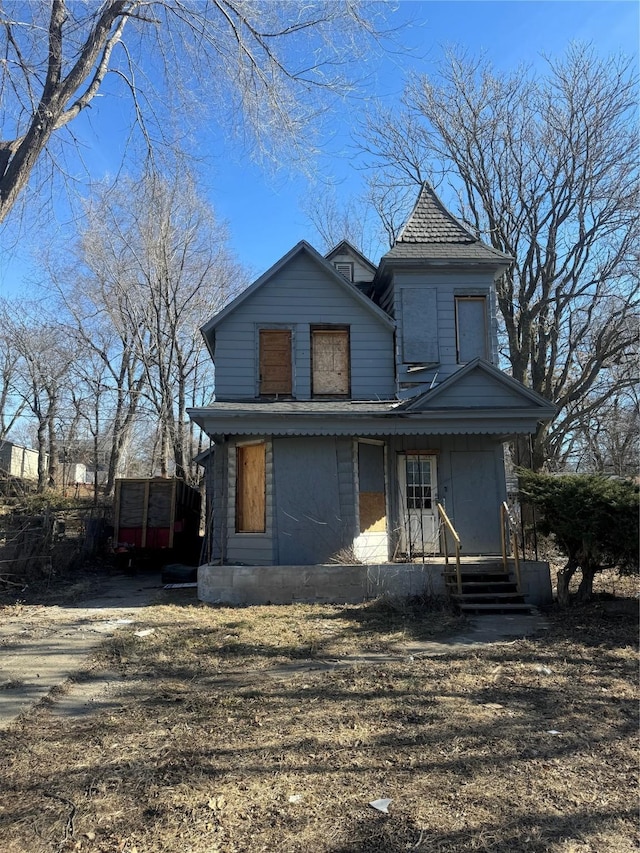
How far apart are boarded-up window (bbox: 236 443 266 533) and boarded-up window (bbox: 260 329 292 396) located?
138cm

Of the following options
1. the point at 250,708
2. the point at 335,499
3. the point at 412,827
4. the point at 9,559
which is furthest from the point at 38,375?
the point at 412,827

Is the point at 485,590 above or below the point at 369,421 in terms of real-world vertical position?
below

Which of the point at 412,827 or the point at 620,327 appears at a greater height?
the point at 620,327

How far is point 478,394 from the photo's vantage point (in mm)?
11250

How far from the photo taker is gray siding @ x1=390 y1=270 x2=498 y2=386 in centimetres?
1247

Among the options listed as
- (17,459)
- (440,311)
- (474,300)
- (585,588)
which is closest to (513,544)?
(585,588)

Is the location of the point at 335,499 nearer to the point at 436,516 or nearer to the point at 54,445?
the point at 436,516

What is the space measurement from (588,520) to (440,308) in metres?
6.16

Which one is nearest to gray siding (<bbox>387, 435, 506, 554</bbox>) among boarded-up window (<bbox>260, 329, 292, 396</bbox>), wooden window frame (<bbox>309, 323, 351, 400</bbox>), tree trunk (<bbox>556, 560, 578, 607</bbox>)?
wooden window frame (<bbox>309, 323, 351, 400</bbox>)

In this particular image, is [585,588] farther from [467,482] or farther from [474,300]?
[474,300]

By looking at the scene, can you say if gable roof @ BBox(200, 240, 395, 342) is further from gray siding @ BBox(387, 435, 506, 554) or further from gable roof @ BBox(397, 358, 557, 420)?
gray siding @ BBox(387, 435, 506, 554)

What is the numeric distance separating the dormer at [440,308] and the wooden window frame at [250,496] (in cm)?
346

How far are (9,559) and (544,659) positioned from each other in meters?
10.0

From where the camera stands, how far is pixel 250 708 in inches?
192
